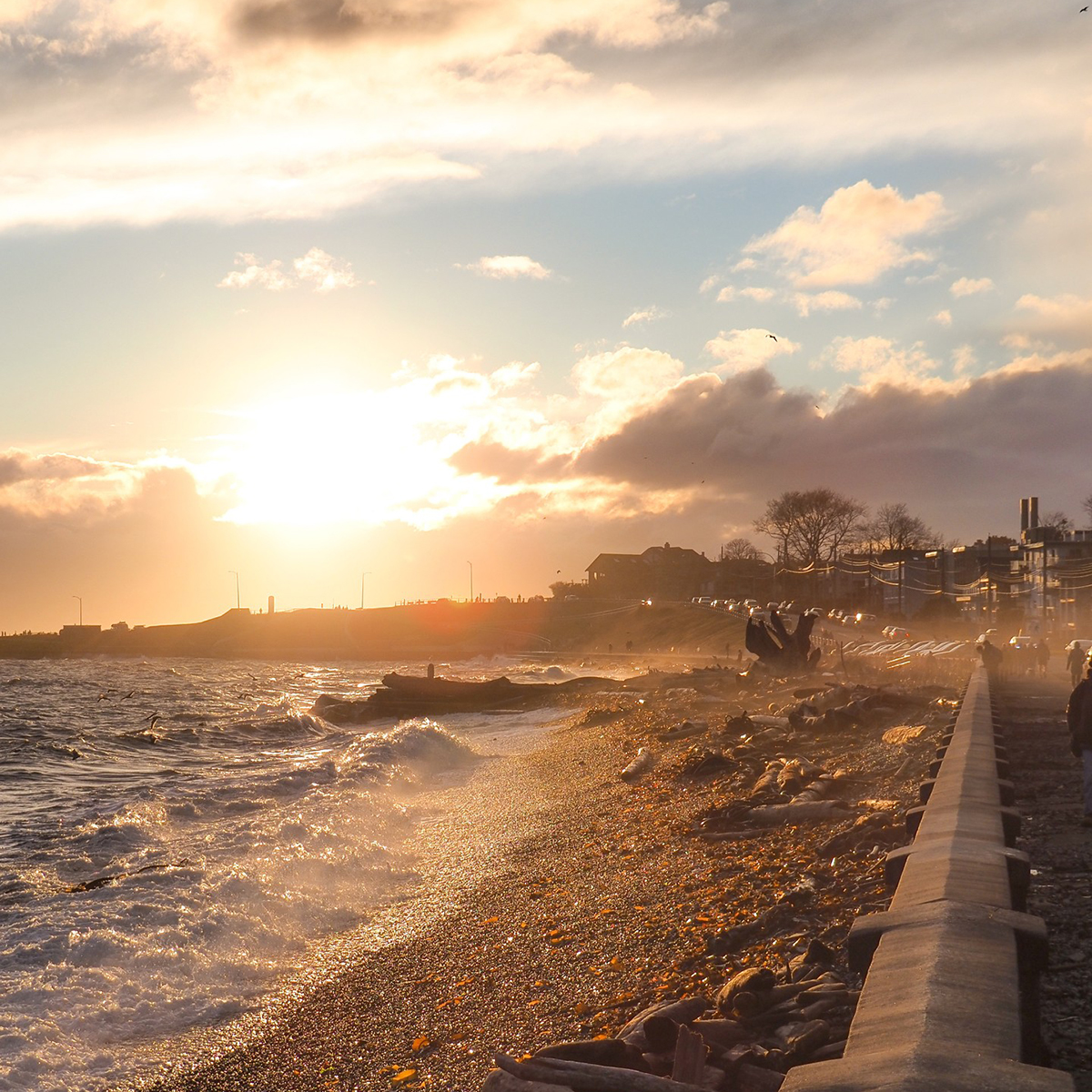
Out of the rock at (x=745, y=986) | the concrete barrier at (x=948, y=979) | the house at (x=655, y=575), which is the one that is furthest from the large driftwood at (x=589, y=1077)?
the house at (x=655, y=575)

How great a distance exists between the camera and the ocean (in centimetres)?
851

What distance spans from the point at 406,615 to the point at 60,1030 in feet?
505

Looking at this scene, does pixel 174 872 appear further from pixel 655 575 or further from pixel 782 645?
pixel 655 575

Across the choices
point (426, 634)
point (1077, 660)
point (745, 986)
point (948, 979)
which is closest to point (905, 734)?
point (745, 986)

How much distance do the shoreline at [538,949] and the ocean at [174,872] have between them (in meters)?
0.72

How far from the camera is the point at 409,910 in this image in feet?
37.4

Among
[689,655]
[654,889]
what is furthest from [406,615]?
[654,889]

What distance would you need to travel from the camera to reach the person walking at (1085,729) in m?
10.9

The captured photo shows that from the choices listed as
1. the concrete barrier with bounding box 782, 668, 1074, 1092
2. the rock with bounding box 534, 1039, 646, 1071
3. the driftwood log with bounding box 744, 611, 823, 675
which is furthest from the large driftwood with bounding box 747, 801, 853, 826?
the driftwood log with bounding box 744, 611, 823, 675

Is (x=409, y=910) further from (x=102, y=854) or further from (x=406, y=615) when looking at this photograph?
(x=406, y=615)

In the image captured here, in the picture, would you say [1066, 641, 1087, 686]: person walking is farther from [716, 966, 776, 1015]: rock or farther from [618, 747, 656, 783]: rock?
[716, 966, 776, 1015]: rock

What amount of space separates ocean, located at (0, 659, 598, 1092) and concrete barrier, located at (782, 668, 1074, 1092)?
5.93 metres

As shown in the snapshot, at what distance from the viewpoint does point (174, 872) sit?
43.0 ft

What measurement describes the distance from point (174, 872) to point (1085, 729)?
37.7 ft
